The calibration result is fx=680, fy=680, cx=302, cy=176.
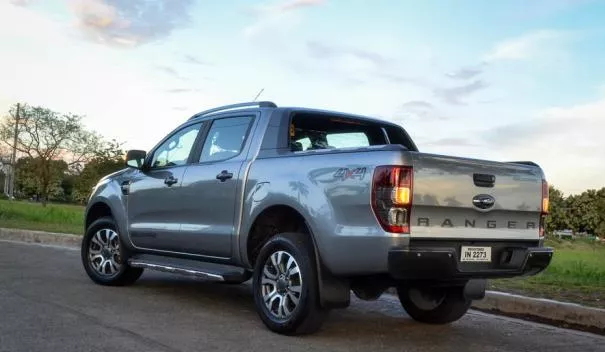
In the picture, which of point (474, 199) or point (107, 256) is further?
point (107, 256)

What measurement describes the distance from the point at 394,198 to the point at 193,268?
8.07 feet

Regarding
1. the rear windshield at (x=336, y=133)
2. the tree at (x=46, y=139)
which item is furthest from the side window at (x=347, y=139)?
the tree at (x=46, y=139)

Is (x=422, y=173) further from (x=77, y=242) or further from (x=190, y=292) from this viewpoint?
(x=77, y=242)

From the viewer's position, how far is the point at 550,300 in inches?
274

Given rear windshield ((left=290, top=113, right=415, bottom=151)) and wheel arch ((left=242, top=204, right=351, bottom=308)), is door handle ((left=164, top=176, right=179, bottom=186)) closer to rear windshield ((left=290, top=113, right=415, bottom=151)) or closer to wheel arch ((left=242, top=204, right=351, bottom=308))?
wheel arch ((left=242, top=204, right=351, bottom=308))

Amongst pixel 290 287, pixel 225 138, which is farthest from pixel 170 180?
pixel 290 287

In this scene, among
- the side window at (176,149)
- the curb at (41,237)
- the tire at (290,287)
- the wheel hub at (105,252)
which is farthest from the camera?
the curb at (41,237)

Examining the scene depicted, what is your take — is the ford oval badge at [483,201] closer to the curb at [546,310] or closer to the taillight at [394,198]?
the taillight at [394,198]

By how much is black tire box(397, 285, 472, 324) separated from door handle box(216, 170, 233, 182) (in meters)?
1.84

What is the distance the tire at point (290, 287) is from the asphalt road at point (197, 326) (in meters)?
0.13

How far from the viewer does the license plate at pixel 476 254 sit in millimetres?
5004

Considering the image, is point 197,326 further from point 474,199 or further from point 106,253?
point 106,253

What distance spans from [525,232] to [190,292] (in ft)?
12.7

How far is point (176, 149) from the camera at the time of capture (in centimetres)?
730
